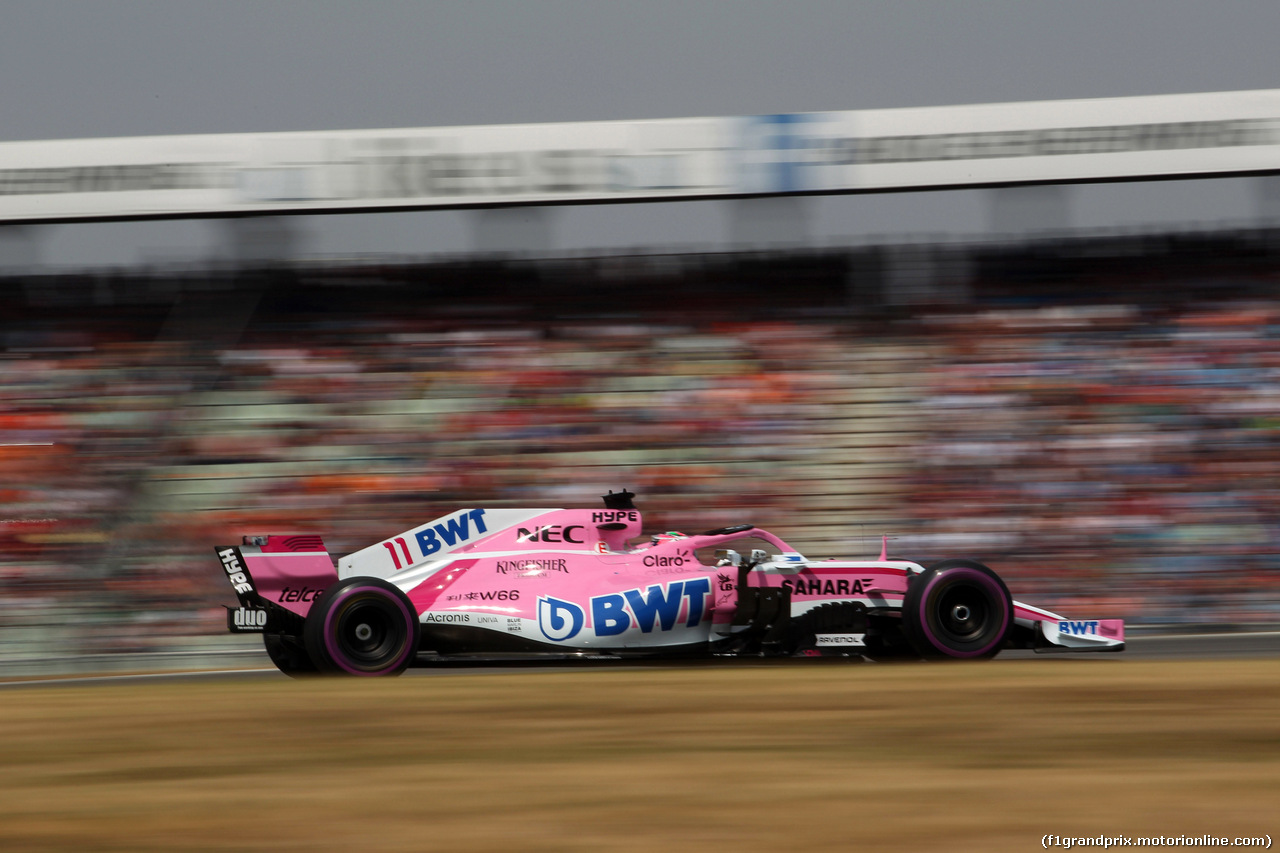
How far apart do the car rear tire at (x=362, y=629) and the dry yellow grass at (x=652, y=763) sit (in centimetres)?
100

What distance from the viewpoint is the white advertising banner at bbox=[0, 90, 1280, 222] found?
1521cm

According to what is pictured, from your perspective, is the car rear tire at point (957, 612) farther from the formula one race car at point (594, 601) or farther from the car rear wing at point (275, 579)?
the car rear wing at point (275, 579)

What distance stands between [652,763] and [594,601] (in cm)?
385

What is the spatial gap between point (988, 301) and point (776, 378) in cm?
272

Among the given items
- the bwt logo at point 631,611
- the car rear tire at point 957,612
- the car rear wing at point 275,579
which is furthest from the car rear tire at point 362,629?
the car rear tire at point 957,612

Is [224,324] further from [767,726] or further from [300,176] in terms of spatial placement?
[767,726]

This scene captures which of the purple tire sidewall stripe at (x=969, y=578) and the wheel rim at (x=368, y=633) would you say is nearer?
the wheel rim at (x=368, y=633)

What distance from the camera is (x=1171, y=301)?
1509cm

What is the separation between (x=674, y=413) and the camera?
14391 mm

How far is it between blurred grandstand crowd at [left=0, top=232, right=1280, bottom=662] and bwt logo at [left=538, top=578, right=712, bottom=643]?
14.4 ft

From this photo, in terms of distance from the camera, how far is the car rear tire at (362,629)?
8531mm

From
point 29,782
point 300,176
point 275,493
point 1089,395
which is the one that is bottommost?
point 29,782

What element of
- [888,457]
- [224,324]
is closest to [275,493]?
[224,324]

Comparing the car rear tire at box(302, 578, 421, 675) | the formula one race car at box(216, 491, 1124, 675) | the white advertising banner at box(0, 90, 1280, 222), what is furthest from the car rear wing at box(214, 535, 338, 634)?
the white advertising banner at box(0, 90, 1280, 222)
